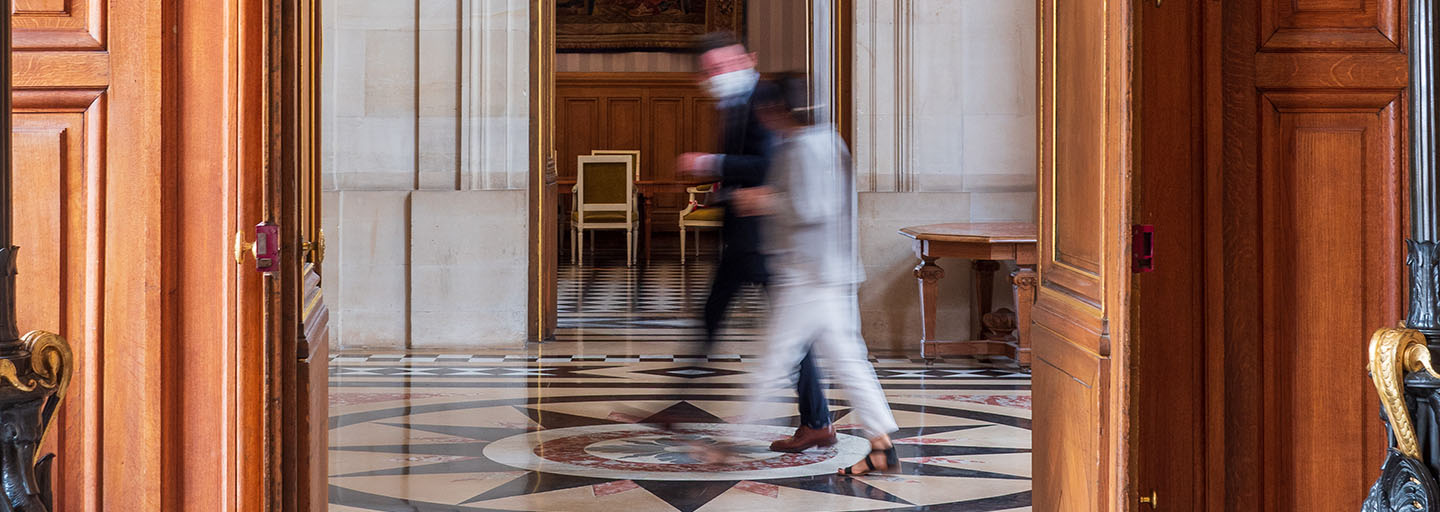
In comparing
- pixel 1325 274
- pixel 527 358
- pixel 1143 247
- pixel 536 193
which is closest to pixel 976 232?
pixel 527 358

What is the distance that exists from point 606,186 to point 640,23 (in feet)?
16.4

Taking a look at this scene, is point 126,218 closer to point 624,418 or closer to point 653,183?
point 624,418

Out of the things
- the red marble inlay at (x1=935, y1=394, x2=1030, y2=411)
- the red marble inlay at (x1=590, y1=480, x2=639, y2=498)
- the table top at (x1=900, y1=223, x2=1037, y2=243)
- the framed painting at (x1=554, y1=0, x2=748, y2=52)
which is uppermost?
the framed painting at (x1=554, y1=0, x2=748, y2=52)

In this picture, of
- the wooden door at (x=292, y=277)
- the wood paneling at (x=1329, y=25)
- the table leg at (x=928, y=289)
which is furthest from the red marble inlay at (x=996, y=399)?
the wooden door at (x=292, y=277)

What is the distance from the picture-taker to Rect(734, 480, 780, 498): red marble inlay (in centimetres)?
443

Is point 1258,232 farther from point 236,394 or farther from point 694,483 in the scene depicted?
point 694,483

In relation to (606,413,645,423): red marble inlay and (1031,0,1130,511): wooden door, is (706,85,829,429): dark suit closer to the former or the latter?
(606,413,645,423): red marble inlay

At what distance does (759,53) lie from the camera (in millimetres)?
15883

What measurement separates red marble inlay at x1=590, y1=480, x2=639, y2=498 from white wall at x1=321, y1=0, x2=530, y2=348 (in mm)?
3837

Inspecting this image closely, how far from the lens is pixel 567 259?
16625mm

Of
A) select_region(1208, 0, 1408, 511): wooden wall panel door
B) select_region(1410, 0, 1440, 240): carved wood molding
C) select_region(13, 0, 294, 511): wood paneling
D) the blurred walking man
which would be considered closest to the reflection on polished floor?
the blurred walking man

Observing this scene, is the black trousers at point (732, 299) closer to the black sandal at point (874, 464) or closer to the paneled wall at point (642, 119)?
the black sandal at point (874, 464)

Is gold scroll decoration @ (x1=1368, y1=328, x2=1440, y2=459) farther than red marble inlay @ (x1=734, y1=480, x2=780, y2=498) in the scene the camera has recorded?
No

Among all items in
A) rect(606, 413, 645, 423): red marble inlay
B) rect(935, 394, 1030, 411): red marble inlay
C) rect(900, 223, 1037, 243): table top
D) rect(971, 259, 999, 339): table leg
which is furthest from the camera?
rect(971, 259, 999, 339): table leg
